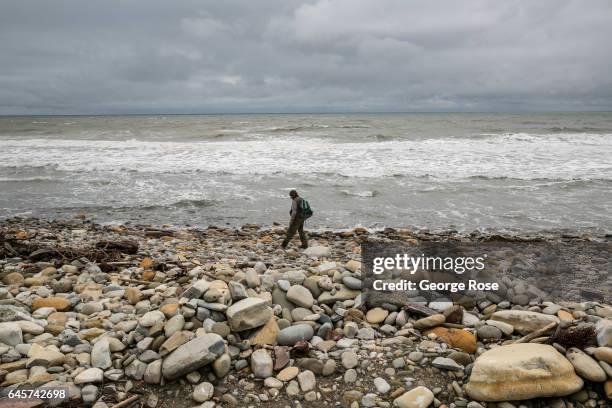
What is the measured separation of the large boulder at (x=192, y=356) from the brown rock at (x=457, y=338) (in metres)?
2.40

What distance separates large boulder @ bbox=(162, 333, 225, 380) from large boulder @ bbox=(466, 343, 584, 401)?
8.13 feet

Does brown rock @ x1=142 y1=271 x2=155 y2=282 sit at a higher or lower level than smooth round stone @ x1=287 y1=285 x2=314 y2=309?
lower

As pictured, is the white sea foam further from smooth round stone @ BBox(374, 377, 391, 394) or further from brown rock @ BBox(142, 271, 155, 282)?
smooth round stone @ BBox(374, 377, 391, 394)

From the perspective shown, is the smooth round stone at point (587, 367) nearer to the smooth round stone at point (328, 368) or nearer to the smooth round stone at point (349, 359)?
the smooth round stone at point (349, 359)

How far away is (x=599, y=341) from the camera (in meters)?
4.16

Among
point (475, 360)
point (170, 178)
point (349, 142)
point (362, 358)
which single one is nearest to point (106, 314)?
point (362, 358)

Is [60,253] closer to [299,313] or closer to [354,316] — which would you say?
[299,313]

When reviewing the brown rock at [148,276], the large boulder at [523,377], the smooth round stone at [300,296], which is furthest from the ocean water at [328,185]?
the large boulder at [523,377]

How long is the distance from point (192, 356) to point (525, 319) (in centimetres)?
366

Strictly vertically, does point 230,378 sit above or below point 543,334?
below

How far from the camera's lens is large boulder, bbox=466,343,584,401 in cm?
370

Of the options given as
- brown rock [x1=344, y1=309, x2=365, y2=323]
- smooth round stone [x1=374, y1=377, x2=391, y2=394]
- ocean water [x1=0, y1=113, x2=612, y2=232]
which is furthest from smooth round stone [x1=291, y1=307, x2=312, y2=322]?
ocean water [x1=0, y1=113, x2=612, y2=232]

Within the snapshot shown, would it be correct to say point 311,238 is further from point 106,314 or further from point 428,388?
point 428,388

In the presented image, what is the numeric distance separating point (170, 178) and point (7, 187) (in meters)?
6.65
